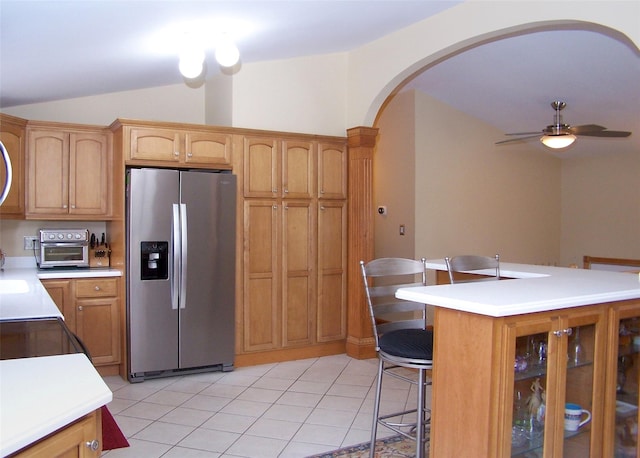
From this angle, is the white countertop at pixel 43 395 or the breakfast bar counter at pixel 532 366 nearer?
the white countertop at pixel 43 395

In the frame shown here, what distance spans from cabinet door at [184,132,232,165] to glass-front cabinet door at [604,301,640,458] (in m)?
3.11

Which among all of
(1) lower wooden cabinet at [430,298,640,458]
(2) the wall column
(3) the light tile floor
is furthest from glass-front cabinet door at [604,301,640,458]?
(2) the wall column

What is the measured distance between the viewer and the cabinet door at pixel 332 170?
4.80 metres

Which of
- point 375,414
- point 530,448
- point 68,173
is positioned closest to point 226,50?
point 68,173

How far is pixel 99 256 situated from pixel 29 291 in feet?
5.42

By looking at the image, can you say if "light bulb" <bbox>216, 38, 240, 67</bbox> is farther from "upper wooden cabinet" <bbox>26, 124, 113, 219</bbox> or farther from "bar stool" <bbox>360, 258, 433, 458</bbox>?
"bar stool" <bbox>360, 258, 433, 458</bbox>

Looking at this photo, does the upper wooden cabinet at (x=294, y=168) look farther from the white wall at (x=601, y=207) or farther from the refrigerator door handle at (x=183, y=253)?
the white wall at (x=601, y=207)

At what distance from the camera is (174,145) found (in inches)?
166

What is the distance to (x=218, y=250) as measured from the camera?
4.28 m

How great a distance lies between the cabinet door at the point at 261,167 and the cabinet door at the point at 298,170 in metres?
0.08

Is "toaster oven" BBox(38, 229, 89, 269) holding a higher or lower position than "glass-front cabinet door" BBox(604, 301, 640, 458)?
higher

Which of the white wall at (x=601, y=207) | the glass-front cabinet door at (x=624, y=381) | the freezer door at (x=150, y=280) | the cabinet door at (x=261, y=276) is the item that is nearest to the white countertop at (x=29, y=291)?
the freezer door at (x=150, y=280)

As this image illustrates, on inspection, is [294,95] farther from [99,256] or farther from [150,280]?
[99,256]

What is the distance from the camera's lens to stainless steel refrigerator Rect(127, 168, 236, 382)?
4020 millimetres
